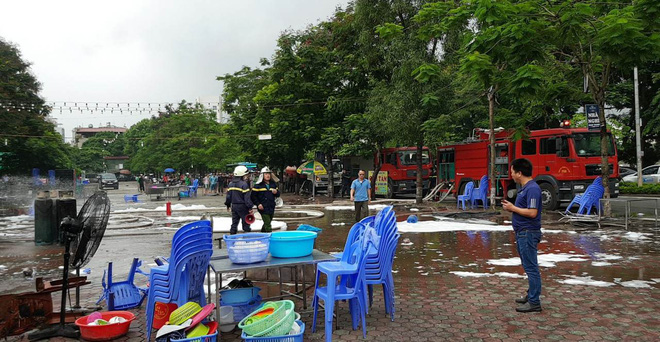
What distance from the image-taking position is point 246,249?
458 cm

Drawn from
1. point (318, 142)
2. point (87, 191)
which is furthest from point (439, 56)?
point (87, 191)

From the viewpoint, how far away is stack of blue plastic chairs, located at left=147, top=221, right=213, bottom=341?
4.48 m

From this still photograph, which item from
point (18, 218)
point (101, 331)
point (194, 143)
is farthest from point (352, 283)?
point (194, 143)

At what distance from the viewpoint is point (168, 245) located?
37.4 ft

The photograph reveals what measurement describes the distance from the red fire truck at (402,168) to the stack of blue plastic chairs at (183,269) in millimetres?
21976

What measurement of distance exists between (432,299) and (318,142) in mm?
21606

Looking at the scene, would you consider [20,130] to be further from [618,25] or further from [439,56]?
[618,25]

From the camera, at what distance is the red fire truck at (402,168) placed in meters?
26.2

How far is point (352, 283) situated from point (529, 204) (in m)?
Answer: 2.22

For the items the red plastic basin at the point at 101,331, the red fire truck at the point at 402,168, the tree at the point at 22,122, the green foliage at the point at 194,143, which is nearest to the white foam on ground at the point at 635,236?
the red plastic basin at the point at 101,331

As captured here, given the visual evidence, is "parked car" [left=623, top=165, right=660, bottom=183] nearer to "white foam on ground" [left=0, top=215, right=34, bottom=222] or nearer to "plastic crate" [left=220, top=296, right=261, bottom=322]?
"plastic crate" [left=220, top=296, right=261, bottom=322]

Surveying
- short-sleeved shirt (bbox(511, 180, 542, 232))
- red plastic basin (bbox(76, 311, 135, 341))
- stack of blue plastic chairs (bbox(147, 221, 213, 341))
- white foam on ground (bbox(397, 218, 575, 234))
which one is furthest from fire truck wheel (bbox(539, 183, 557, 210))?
red plastic basin (bbox(76, 311, 135, 341))

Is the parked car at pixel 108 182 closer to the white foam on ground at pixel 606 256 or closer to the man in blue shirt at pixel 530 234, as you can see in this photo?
the white foam on ground at pixel 606 256

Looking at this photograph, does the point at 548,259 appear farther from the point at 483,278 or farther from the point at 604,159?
the point at 604,159
